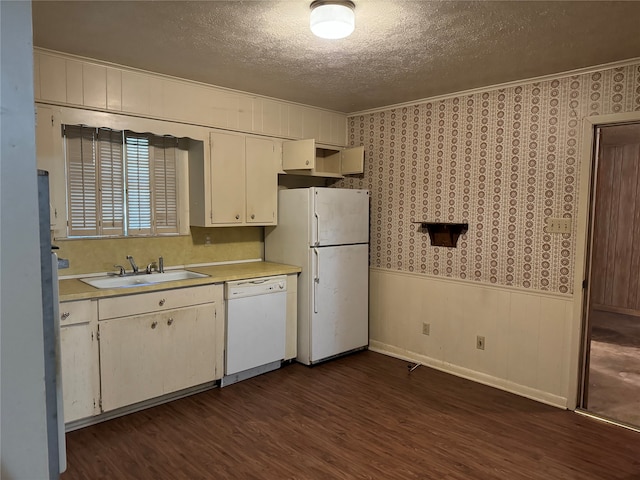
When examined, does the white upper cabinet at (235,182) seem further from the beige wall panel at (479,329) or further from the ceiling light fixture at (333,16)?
the ceiling light fixture at (333,16)

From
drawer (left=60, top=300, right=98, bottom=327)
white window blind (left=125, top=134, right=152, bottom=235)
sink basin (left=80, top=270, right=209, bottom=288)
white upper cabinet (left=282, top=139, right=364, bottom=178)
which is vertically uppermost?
white upper cabinet (left=282, top=139, right=364, bottom=178)

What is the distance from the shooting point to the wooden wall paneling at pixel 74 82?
2844 mm

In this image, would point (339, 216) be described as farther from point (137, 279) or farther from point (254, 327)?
point (137, 279)

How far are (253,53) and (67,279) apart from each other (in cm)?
198

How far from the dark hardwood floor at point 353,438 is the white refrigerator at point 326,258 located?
56cm

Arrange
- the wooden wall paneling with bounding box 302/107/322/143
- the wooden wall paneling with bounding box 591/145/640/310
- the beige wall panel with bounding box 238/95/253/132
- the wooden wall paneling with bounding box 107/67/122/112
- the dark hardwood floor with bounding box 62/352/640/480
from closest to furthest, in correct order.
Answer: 1. the dark hardwood floor with bounding box 62/352/640/480
2. the wooden wall paneling with bounding box 107/67/122/112
3. the beige wall panel with bounding box 238/95/253/132
4. the wooden wall paneling with bounding box 302/107/322/143
5. the wooden wall paneling with bounding box 591/145/640/310

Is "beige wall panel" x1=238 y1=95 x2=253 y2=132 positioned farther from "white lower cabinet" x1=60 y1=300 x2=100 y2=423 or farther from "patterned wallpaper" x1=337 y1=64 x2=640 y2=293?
"white lower cabinet" x1=60 y1=300 x2=100 y2=423

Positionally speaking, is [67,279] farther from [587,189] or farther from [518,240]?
[587,189]

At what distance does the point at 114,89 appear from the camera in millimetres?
3031

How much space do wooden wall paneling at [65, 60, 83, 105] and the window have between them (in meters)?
0.31

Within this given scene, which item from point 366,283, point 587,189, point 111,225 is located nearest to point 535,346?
point 587,189

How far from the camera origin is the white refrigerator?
3850 mm

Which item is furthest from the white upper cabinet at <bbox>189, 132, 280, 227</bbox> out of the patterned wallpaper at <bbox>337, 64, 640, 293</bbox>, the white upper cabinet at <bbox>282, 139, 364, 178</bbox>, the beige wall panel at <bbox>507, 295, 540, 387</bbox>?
the beige wall panel at <bbox>507, 295, 540, 387</bbox>

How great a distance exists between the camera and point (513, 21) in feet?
7.48
